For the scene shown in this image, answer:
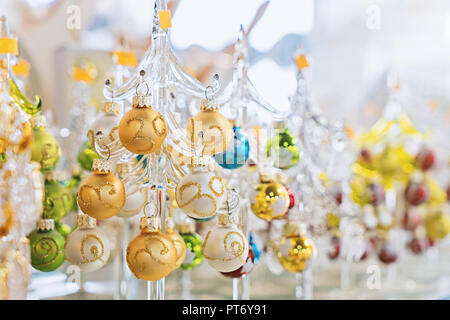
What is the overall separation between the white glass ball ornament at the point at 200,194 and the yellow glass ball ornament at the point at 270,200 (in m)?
0.20

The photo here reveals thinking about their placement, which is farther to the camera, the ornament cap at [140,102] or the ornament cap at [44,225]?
the ornament cap at [44,225]

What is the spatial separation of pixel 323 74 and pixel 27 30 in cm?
112

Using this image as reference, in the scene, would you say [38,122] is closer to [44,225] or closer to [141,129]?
[44,225]

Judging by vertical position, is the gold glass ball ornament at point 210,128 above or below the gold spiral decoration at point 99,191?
above

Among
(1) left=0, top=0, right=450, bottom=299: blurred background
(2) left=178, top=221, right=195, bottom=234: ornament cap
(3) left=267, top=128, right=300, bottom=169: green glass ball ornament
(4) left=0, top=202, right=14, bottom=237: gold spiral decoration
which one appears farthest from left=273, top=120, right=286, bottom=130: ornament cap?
(4) left=0, top=202, right=14, bottom=237: gold spiral decoration

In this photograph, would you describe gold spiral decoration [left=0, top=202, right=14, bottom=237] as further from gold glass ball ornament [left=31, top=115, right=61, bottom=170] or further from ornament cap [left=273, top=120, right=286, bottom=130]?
ornament cap [left=273, top=120, right=286, bottom=130]

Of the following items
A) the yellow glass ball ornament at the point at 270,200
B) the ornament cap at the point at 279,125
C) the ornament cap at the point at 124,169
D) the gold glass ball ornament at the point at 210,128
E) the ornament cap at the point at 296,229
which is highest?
the ornament cap at the point at 279,125

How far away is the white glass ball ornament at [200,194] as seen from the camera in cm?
70

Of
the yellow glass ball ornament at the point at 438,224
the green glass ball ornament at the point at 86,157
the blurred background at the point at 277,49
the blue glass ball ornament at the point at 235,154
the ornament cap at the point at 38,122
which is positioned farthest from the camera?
the yellow glass ball ornament at the point at 438,224

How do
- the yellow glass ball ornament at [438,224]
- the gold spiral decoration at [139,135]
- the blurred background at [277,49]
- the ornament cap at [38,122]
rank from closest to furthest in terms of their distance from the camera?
the gold spiral decoration at [139,135] < the ornament cap at [38,122] < the blurred background at [277,49] < the yellow glass ball ornament at [438,224]

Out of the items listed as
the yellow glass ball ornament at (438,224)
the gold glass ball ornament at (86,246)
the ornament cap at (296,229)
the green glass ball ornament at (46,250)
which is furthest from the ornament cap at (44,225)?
the yellow glass ball ornament at (438,224)

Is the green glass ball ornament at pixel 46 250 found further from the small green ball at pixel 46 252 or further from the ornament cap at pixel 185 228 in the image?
the ornament cap at pixel 185 228

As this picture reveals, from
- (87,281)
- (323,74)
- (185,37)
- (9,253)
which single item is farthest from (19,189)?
(323,74)

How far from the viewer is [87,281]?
134cm
